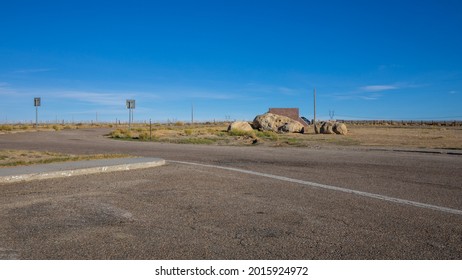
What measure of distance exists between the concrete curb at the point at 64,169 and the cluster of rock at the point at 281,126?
33.2 meters

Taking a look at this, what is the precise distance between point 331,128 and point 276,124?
642 centimetres

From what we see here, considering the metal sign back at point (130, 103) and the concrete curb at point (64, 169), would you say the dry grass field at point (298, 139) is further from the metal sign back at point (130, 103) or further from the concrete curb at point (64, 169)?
the concrete curb at point (64, 169)

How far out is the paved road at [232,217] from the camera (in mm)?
4605

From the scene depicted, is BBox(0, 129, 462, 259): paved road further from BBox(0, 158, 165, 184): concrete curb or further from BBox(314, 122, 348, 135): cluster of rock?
BBox(314, 122, 348, 135): cluster of rock

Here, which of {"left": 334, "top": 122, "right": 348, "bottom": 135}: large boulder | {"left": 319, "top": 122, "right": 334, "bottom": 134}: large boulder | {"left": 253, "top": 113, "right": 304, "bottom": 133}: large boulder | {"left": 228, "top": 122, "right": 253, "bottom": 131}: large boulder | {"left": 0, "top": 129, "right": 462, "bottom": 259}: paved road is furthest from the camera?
{"left": 253, "top": 113, "right": 304, "bottom": 133}: large boulder

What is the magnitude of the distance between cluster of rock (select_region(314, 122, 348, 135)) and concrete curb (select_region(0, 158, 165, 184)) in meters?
33.8

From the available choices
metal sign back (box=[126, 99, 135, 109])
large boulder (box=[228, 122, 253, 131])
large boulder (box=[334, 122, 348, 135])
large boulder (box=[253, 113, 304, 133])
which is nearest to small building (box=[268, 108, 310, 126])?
large boulder (box=[253, 113, 304, 133])

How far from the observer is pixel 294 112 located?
5162 cm

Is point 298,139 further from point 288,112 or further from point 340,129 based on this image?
point 288,112

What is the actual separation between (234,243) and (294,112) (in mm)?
47684

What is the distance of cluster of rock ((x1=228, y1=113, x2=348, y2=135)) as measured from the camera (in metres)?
43.9

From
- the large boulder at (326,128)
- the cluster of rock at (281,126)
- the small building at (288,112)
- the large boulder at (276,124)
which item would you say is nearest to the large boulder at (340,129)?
the cluster of rock at (281,126)

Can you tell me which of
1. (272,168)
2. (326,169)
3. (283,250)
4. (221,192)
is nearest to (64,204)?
(221,192)
